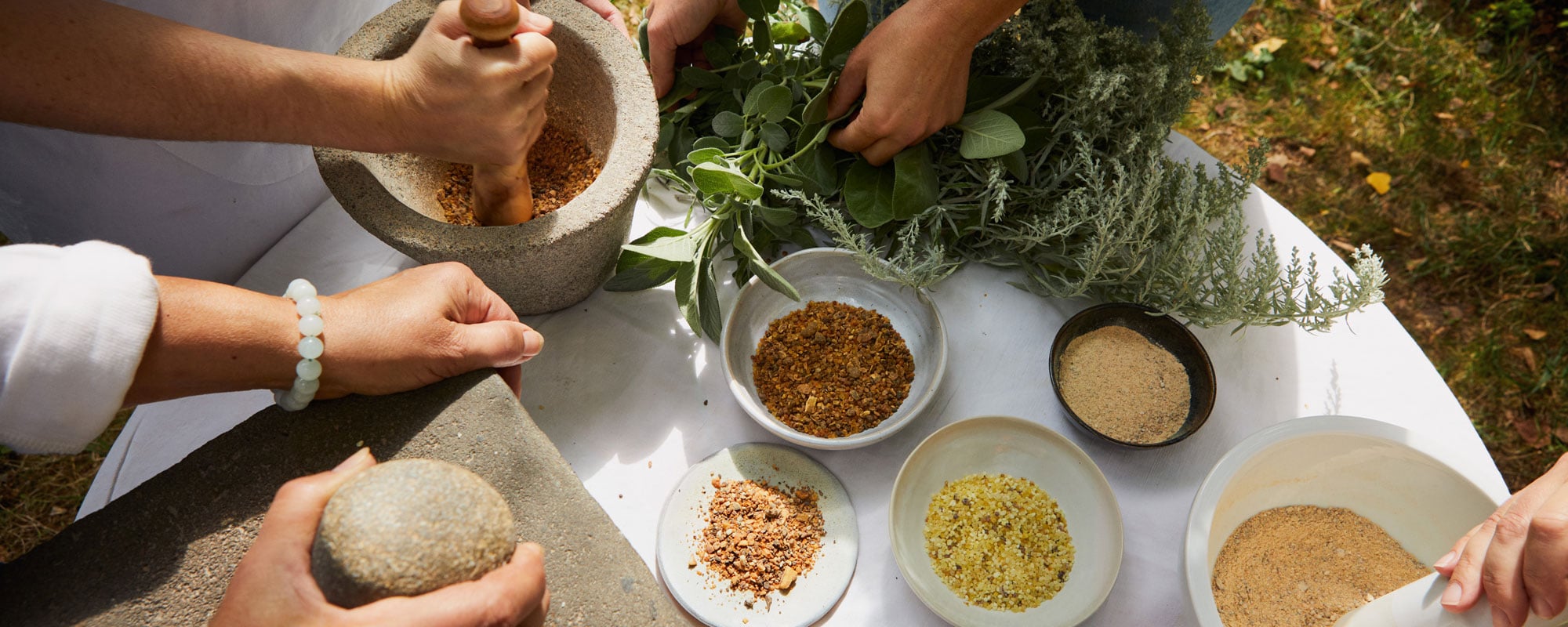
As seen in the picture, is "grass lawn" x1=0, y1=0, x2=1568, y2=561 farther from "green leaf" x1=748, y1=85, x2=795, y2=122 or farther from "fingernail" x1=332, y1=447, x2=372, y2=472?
"fingernail" x1=332, y1=447, x2=372, y2=472

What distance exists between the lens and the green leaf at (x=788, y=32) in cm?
140

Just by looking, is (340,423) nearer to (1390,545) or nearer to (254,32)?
(254,32)

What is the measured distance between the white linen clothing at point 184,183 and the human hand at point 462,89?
355mm

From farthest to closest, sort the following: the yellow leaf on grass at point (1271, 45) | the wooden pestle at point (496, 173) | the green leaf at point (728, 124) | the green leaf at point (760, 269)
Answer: the yellow leaf on grass at point (1271, 45) → the green leaf at point (728, 124) → the green leaf at point (760, 269) → the wooden pestle at point (496, 173)

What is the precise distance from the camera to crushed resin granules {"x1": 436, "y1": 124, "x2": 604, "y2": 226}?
49.3 inches

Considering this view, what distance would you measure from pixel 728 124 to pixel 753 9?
0.16 metres

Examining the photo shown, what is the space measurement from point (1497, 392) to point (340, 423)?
2.37 metres

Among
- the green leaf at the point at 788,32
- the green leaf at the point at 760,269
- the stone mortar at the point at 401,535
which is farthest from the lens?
the green leaf at the point at 788,32

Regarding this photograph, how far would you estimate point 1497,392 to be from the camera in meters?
1.99

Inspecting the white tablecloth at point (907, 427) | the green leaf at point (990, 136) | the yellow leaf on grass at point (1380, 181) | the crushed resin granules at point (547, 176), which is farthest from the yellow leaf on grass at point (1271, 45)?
the crushed resin granules at point (547, 176)

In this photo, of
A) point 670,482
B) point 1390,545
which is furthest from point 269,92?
point 1390,545

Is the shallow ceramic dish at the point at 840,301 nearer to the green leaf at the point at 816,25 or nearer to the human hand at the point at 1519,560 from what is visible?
the green leaf at the point at 816,25

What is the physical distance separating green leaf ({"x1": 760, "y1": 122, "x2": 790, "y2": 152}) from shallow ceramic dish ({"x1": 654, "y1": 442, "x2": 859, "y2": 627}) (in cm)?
42

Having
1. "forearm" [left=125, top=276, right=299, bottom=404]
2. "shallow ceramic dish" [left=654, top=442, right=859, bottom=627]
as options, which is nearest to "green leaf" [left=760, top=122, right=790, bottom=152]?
"shallow ceramic dish" [left=654, top=442, right=859, bottom=627]
